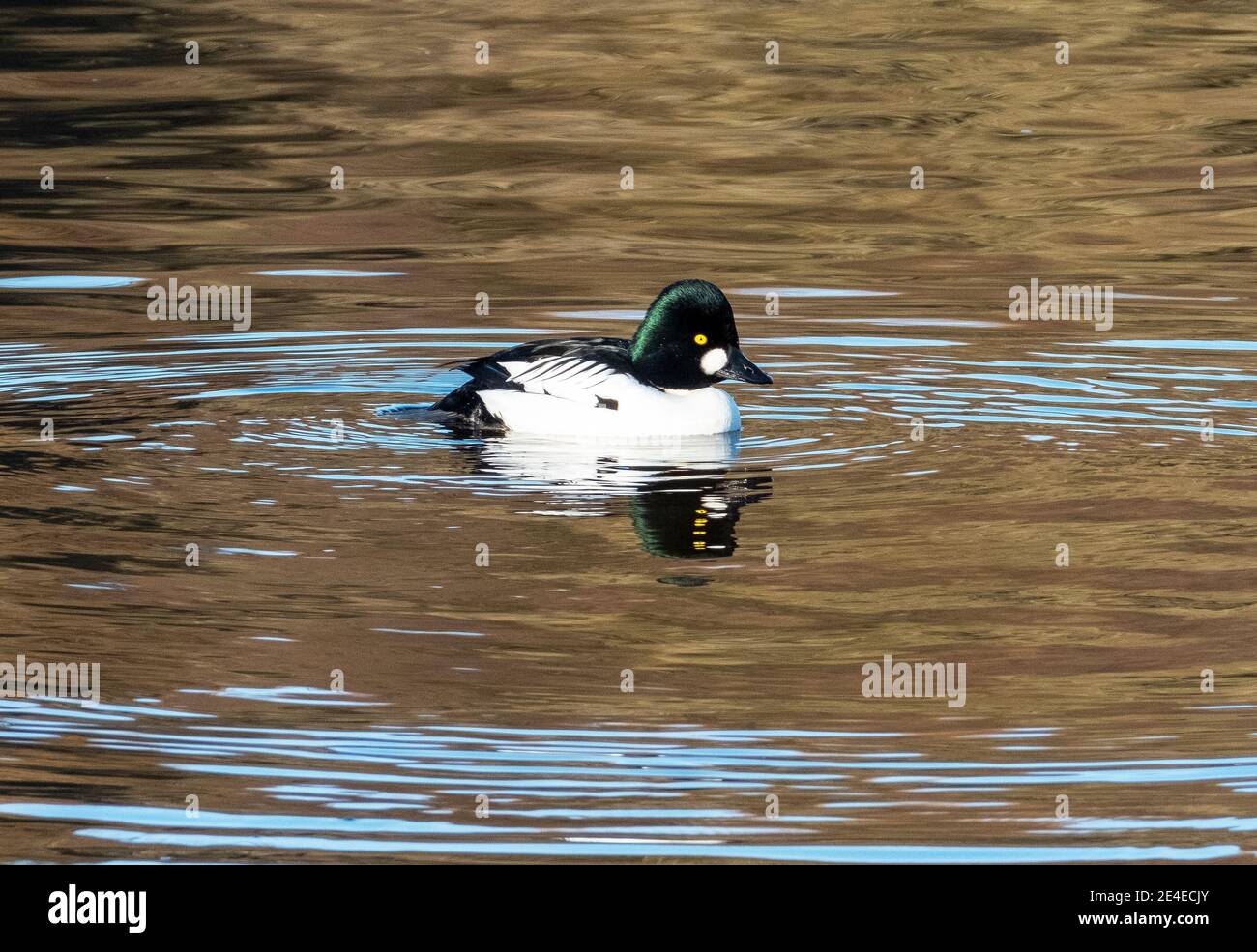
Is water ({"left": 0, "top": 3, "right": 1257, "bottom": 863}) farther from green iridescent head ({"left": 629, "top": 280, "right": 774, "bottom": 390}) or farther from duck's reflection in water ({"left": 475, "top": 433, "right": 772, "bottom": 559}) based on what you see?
green iridescent head ({"left": 629, "top": 280, "right": 774, "bottom": 390})

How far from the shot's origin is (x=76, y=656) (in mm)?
8070

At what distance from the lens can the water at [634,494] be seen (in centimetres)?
689

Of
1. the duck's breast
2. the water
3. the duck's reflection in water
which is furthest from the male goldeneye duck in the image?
the water

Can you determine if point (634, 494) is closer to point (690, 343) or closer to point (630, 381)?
point (630, 381)

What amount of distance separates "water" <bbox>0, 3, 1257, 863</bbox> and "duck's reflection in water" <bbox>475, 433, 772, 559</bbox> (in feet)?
0.12

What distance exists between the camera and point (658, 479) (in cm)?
1079

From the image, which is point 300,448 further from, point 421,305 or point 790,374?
point 421,305

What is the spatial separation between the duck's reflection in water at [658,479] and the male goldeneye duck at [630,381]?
0.11 metres

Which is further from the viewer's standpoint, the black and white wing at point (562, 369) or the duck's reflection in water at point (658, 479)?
the black and white wing at point (562, 369)

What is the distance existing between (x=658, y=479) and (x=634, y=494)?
0.35m

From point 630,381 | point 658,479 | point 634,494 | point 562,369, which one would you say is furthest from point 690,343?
point 634,494

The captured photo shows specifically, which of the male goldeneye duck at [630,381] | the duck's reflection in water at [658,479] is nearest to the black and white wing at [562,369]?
the male goldeneye duck at [630,381]

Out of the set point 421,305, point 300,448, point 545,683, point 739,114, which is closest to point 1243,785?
point 545,683

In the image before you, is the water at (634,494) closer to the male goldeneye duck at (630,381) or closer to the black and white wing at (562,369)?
the male goldeneye duck at (630,381)
